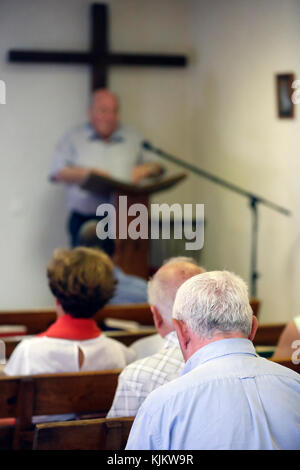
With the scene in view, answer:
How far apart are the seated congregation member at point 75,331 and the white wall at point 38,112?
3357mm

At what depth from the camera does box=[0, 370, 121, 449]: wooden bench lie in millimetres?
1948

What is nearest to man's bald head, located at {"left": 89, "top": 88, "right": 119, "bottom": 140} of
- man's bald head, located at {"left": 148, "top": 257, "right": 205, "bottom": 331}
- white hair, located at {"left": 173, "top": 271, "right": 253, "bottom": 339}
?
man's bald head, located at {"left": 148, "top": 257, "right": 205, "bottom": 331}

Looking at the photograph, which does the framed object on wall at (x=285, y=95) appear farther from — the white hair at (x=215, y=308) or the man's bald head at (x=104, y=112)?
the white hair at (x=215, y=308)

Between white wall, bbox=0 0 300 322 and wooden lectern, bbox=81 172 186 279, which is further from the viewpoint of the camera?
white wall, bbox=0 0 300 322

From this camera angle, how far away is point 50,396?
1971 mm

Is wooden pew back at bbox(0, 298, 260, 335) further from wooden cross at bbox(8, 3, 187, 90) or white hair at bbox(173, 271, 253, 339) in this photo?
wooden cross at bbox(8, 3, 187, 90)

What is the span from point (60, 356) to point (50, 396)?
0.20 m

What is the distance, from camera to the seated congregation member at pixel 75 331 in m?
2.13

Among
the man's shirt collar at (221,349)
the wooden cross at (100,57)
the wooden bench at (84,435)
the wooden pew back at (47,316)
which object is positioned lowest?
the wooden bench at (84,435)

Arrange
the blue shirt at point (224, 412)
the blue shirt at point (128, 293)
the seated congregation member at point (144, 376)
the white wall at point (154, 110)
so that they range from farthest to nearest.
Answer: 1. the white wall at point (154, 110)
2. the blue shirt at point (128, 293)
3. the seated congregation member at point (144, 376)
4. the blue shirt at point (224, 412)

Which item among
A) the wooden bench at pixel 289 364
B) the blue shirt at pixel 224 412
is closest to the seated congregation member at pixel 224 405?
the blue shirt at pixel 224 412

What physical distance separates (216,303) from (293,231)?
3.29 meters

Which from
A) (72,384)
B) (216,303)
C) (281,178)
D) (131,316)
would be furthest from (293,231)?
(216,303)

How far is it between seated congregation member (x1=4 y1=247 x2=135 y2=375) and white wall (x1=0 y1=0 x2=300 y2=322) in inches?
106
